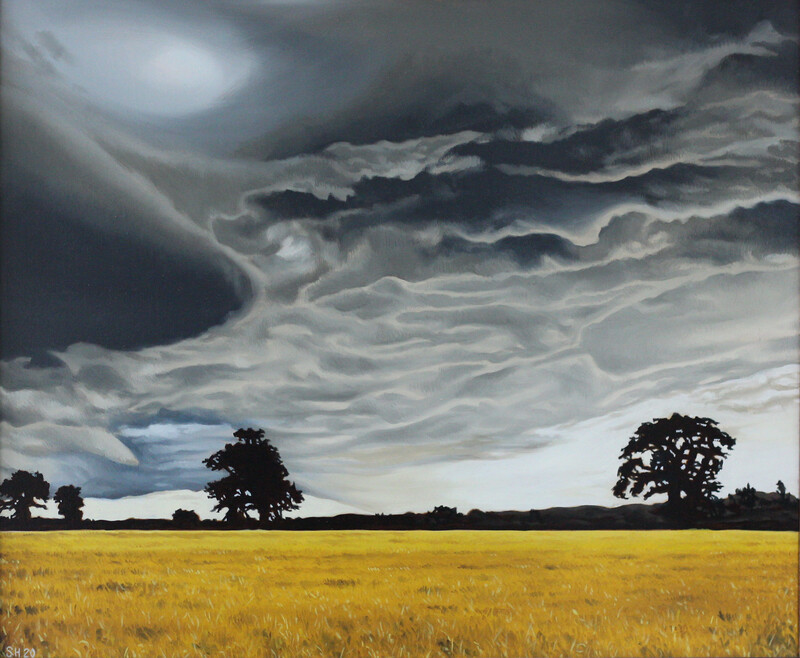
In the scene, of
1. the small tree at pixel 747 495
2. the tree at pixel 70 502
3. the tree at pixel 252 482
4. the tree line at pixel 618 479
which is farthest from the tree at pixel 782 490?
the tree at pixel 70 502

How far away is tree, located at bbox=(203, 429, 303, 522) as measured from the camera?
12.8 feet

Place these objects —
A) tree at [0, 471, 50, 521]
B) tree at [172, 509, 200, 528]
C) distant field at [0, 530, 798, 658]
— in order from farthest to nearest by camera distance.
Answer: tree at [0, 471, 50, 521]
tree at [172, 509, 200, 528]
distant field at [0, 530, 798, 658]

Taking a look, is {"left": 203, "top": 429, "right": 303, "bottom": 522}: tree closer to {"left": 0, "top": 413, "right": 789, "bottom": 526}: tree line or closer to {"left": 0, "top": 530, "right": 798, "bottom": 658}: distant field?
{"left": 0, "top": 413, "right": 789, "bottom": 526}: tree line

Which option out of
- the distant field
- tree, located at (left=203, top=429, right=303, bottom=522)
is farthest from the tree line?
the distant field

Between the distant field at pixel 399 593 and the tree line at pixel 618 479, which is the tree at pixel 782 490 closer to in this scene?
the tree line at pixel 618 479

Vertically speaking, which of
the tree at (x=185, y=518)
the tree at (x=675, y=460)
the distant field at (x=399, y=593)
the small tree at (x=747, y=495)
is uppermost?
the tree at (x=675, y=460)

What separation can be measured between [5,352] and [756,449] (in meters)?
4.42

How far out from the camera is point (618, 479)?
3.83 m

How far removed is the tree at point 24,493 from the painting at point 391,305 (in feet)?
0.07

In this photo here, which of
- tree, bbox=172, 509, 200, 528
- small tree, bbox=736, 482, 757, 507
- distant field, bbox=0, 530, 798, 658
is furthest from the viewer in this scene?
tree, bbox=172, 509, 200, 528

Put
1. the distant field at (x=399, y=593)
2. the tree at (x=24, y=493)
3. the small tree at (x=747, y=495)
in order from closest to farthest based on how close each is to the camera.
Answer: the distant field at (x=399, y=593) < the small tree at (x=747, y=495) < the tree at (x=24, y=493)

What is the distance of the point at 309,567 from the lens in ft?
12.5

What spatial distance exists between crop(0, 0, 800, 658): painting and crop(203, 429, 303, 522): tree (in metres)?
0.02

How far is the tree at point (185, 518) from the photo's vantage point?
12.6 ft
